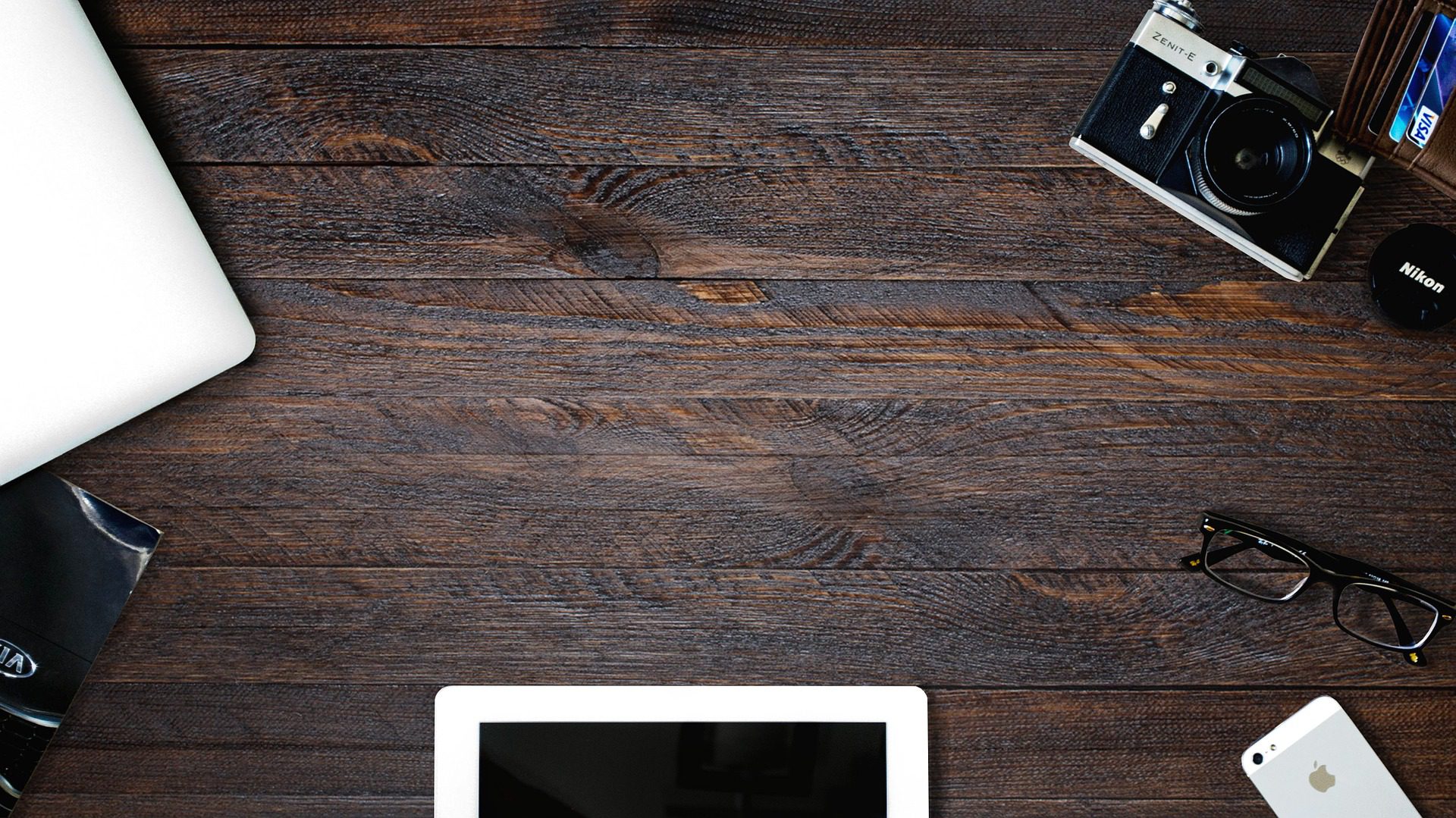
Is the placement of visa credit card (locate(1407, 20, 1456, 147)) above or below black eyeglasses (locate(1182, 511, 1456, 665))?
above

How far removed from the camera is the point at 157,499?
960 millimetres

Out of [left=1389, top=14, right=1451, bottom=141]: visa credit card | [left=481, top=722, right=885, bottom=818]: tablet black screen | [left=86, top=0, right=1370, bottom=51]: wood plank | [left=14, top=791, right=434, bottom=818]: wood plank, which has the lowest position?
[left=14, top=791, right=434, bottom=818]: wood plank

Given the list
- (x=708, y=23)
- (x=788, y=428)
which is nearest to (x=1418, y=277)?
(x=788, y=428)

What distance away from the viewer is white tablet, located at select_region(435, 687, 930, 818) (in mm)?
887

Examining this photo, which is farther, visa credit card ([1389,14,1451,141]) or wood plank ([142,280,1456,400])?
wood plank ([142,280,1456,400])

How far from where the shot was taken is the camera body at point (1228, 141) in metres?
0.88

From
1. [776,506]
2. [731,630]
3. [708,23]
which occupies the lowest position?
[731,630]

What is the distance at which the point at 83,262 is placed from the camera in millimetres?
803

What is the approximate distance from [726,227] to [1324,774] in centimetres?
81

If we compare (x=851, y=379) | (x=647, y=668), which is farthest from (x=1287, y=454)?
(x=647, y=668)

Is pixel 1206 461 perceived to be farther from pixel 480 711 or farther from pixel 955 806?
pixel 480 711

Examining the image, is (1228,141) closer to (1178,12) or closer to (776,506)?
(1178,12)

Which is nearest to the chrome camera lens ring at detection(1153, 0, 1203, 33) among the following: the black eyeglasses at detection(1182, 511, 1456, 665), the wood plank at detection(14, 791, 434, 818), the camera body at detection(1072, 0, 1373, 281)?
the camera body at detection(1072, 0, 1373, 281)

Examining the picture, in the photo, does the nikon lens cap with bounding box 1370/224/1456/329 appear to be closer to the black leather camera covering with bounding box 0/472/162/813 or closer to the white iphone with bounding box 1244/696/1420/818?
the white iphone with bounding box 1244/696/1420/818
